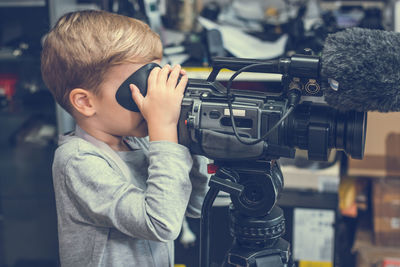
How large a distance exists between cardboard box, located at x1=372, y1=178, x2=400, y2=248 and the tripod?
1075 mm

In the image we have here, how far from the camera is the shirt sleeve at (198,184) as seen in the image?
1.01 metres

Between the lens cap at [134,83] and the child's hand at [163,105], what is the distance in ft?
0.07

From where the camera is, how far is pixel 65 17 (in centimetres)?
91

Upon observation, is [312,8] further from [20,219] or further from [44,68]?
[20,219]

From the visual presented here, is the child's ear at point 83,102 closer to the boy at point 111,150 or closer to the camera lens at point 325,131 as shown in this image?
the boy at point 111,150

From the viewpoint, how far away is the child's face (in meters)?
0.88

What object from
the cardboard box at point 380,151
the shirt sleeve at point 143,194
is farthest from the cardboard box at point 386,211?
the shirt sleeve at point 143,194

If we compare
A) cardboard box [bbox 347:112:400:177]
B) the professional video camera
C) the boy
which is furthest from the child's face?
cardboard box [bbox 347:112:400:177]

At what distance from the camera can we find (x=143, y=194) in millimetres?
837

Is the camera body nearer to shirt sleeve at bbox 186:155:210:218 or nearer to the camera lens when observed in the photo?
the camera lens

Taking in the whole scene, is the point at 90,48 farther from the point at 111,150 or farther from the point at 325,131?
the point at 325,131

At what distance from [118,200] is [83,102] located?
199 millimetres

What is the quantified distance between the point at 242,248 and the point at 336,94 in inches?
12.4

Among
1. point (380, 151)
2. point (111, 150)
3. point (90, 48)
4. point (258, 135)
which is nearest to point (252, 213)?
point (258, 135)
